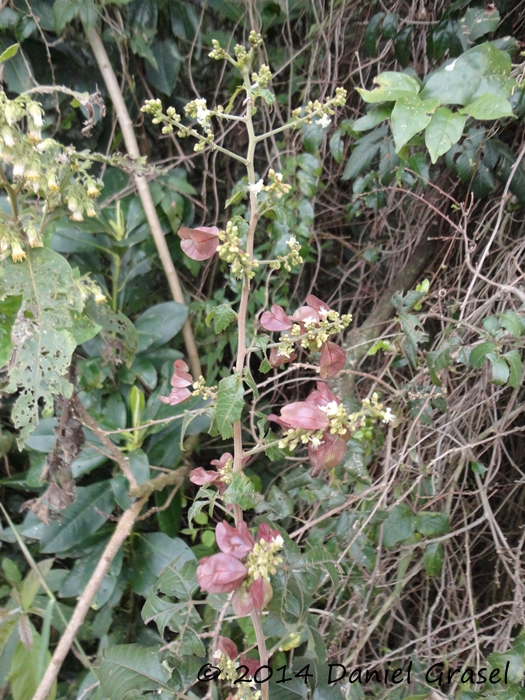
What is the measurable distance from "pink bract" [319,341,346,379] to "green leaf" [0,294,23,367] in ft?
1.71

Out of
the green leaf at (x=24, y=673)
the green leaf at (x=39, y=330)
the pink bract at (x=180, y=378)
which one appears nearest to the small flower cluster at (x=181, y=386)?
the pink bract at (x=180, y=378)

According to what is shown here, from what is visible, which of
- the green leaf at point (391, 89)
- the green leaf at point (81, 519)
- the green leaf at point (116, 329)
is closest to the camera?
the green leaf at point (391, 89)

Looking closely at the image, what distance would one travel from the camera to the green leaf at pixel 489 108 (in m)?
0.63

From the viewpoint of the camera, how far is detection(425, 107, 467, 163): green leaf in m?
0.64

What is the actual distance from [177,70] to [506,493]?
138cm

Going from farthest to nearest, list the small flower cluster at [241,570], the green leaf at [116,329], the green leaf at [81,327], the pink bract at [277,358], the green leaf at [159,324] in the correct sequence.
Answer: the green leaf at [159,324]
the green leaf at [116,329]
the green leaf at [81,327]
the pink bract at [277,358]
the small flower cluster at [241,570]

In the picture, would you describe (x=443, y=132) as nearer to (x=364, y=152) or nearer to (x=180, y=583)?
(x=364, y=152)

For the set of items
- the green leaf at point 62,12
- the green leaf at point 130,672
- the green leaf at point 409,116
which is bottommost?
the green leaf at point 130,672

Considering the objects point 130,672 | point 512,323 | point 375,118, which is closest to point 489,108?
point 375,118

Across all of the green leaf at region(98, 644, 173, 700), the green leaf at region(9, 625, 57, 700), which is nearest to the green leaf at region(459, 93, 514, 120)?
the green leaf at region(98, 644, 173, 700)

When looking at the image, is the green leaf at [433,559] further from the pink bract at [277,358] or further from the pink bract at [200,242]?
the pink bract at [200,242]

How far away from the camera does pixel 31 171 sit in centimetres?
67

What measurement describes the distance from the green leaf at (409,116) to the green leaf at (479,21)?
0.30 m

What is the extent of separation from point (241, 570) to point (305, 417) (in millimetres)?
169
